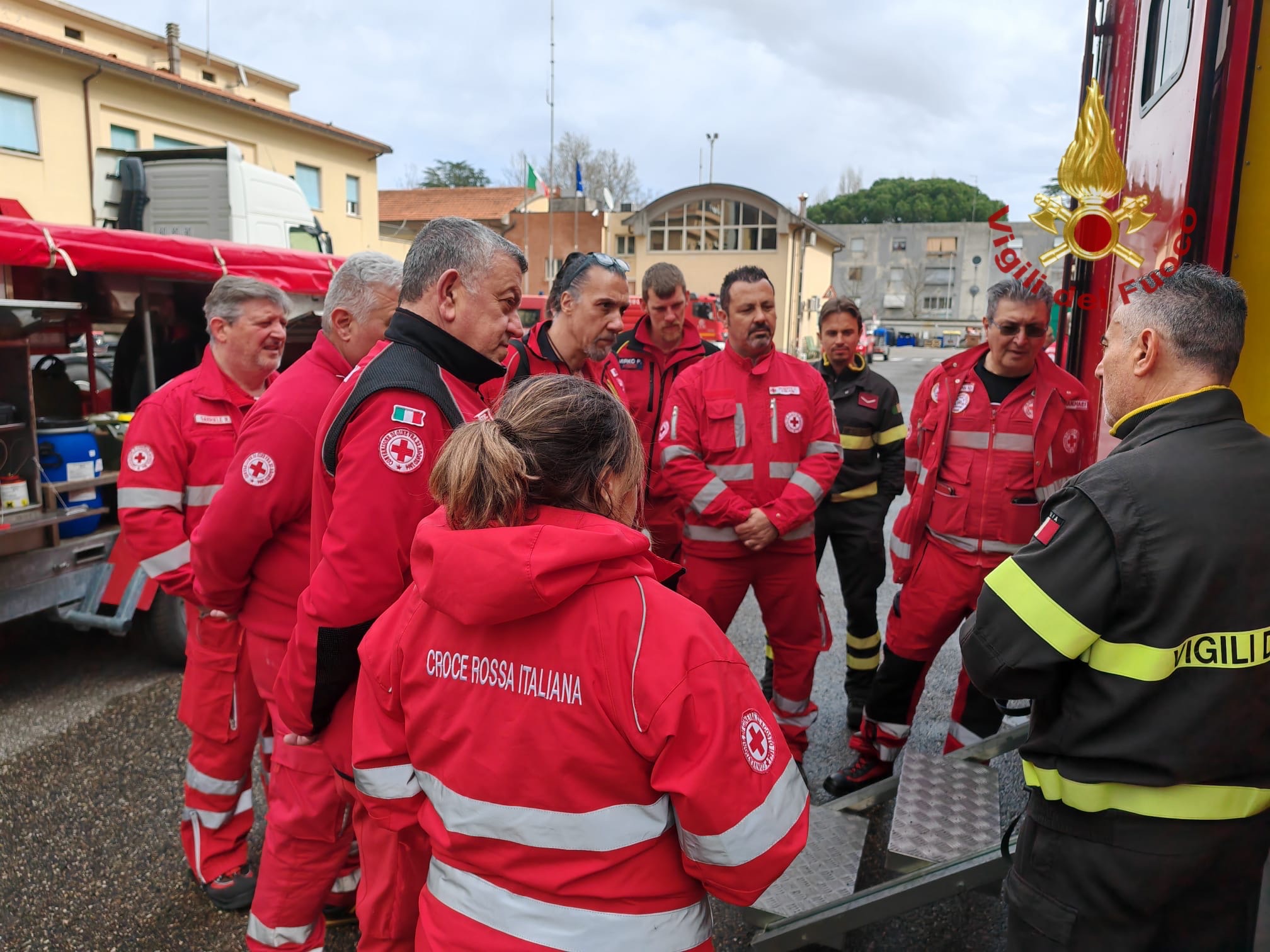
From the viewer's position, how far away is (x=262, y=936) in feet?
7.88

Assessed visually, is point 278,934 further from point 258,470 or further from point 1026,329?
point 1026,329

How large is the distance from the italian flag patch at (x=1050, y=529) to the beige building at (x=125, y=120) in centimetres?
1011

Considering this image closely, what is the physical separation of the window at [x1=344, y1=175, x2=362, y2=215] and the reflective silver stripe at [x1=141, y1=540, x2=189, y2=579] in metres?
26.7

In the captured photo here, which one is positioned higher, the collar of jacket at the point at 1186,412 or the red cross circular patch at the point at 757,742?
the collar of jacket at the point at 1186,412

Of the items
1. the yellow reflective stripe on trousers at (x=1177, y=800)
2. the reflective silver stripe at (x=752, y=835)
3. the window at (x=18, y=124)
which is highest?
the window at (x=18, y=124)

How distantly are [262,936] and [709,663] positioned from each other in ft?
6.17

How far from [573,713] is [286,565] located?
5.09ft

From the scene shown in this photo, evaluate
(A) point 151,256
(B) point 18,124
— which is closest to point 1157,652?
(A) point 151,256

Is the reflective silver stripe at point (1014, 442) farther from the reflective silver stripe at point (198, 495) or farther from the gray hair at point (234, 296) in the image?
the reflective silver stripe at point (198, 495)

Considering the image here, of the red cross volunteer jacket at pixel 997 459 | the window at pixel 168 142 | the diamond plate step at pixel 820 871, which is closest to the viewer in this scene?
the diamond plate step at pixel 820 871

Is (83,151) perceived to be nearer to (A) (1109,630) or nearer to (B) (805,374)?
(B) (805,374)

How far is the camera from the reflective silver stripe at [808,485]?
11.9 ft

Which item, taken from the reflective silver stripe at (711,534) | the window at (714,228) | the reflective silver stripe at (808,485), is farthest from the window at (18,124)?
the window at (714,228)

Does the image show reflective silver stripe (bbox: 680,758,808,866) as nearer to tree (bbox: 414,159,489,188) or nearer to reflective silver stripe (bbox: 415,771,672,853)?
reflective silver stripe (bbox: 415,771,672,853)
